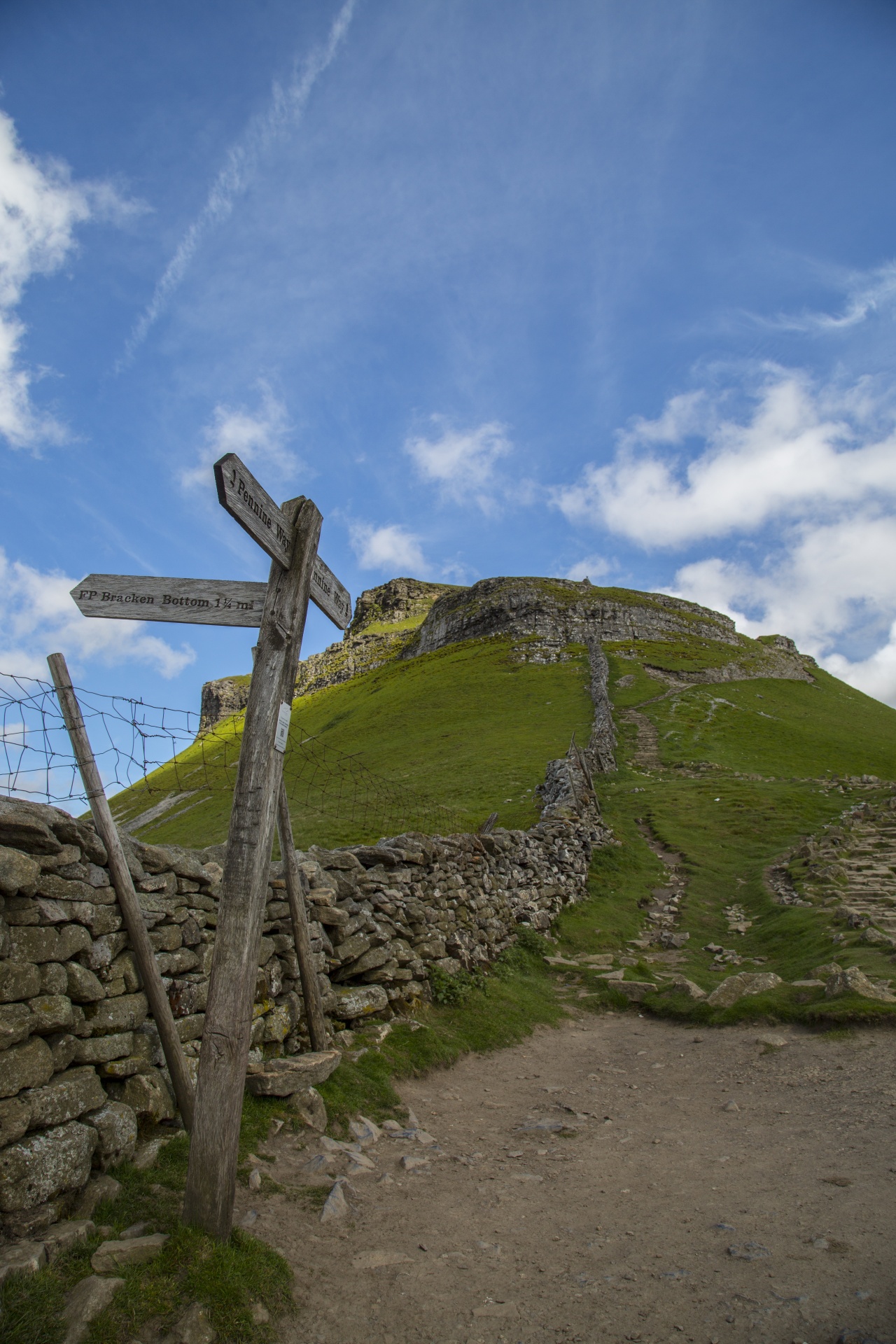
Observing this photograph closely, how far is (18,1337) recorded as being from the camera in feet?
11.5

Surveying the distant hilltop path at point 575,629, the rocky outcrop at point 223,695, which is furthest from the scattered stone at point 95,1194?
the rocky outcrop at point 223,695

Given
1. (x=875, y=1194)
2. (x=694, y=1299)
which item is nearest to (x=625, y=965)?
(x=875, y=1194)

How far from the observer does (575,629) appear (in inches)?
3445

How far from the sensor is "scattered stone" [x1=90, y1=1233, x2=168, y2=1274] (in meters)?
4.05

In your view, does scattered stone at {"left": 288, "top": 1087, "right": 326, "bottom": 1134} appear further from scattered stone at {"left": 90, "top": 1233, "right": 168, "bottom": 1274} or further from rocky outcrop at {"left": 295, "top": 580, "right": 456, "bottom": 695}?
rocky outcrop at {"left": 295, "top": 580, "right": 456, "bottom": 695}

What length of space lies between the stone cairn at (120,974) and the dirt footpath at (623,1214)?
1.35m

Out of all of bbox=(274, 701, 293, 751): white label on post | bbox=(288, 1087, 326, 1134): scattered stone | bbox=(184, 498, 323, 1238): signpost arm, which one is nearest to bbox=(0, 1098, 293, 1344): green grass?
bbox=(184, 498, 323, 1238): signpost arm

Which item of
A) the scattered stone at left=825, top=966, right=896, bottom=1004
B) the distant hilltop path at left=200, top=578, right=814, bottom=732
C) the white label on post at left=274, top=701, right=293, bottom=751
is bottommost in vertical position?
the scattered stone at left=825, top=966, right=896, bottom=1004

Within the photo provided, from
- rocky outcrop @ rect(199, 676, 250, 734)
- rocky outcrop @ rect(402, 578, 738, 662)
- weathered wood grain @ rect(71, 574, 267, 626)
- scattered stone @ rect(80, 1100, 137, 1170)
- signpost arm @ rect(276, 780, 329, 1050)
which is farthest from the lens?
rocky outcrop @ rect(199, 676, 250, 734)

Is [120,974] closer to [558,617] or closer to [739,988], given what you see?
[739,988]

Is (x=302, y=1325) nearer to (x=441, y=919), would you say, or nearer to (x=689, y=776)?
(x=441, y=919)

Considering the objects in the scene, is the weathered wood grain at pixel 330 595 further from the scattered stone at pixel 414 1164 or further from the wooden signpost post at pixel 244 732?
the scattered stone at pixel 414 1164

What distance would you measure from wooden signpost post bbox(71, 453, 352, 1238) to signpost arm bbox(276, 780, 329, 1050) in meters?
1.79

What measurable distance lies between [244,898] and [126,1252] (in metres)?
2.21
